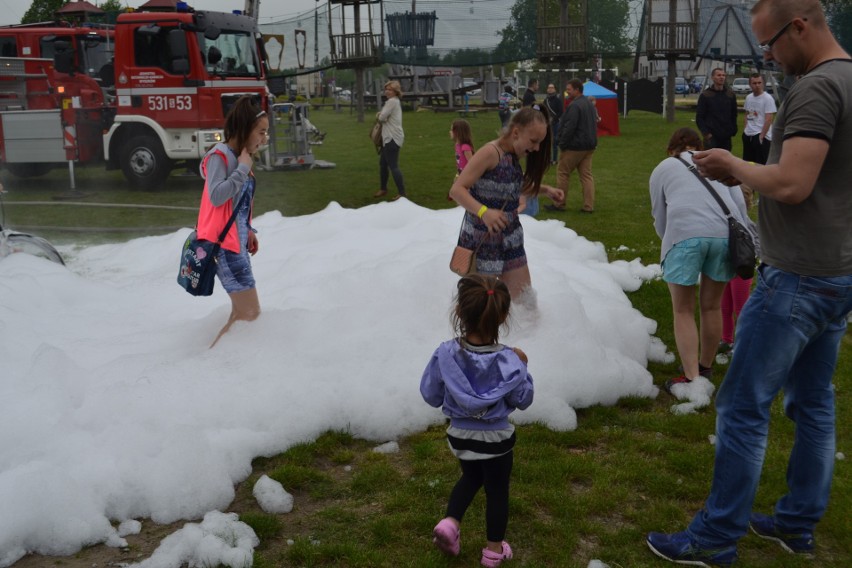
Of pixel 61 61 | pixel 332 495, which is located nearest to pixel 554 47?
pixel 61 61

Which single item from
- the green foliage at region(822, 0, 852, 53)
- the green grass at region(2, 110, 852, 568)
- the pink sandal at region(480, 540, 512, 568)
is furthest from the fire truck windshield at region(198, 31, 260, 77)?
the green foliage at region(822, 0, 852, 53)

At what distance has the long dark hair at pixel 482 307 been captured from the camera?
3373 millimetres

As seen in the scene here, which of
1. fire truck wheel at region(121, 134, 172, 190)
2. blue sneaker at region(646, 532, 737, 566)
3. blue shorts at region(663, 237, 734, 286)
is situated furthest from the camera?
fire truck wheel at region(121, 134, 172, 190)

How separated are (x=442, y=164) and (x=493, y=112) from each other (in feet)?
63.5

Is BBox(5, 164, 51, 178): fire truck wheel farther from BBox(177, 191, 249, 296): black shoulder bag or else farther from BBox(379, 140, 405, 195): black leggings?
BBox(177, 191, 249, 296): black shoulder bag

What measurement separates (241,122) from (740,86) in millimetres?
51145

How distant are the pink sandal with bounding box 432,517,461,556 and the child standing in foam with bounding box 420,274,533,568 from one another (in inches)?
5.6

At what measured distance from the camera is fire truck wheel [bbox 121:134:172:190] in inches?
620

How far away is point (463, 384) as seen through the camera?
11.2 feet

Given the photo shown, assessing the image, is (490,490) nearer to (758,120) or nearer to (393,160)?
(393,160)

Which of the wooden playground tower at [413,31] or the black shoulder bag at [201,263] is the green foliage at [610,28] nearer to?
the wooden playground tower at [413,31]

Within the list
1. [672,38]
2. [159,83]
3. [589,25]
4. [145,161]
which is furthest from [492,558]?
[589,25]

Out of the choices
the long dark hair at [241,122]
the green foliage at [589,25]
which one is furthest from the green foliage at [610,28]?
the long dark hair at [241,122]

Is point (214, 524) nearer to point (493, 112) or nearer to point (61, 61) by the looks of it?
point (61, 61)
